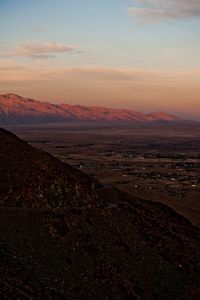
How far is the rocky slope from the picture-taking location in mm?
25734

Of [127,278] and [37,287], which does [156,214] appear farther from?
[37,287]

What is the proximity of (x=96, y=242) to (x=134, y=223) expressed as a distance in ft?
14.7

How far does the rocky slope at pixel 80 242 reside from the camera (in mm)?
25734

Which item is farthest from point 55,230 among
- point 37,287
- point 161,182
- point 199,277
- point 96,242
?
point 161,182

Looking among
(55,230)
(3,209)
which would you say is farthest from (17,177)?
(55,230)

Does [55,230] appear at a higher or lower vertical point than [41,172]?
lower

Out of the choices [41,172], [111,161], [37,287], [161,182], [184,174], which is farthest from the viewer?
[111,161]

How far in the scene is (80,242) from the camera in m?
29.3

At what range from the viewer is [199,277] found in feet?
94.9

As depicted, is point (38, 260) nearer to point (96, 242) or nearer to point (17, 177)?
point (96, 242)

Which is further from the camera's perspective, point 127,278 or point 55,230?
point 55,230

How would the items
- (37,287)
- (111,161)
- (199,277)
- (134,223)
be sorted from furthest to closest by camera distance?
(111,161) → (134,223) → (199,277) → (37,287)

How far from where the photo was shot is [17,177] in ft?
115

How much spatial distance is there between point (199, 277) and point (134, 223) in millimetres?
6366
